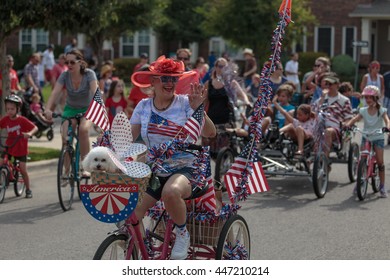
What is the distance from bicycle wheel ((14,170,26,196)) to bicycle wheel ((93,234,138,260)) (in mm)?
6377

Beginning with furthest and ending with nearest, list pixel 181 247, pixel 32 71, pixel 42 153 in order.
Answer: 1. pixel 32 71
2. pixel 42 153
3. pixel 181 247

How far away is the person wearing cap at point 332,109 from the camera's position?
13598 millimetres

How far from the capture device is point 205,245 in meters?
6.95

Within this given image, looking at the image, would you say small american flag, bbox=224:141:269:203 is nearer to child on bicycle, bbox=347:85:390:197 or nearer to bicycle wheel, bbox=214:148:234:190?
bicycle wheel, bbox=214:148:234:190

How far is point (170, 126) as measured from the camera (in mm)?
6887

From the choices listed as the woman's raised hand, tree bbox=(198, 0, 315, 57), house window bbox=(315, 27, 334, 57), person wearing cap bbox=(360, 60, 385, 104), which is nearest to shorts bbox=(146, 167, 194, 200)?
the woman's raised hand

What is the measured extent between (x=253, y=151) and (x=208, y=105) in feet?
22.4

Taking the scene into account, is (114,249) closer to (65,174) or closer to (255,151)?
(255,151)

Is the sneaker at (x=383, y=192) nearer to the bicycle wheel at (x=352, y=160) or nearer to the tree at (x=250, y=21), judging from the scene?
the bicycle wheel at (x=352, y=160)

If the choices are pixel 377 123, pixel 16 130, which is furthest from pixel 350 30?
pixel 16 130

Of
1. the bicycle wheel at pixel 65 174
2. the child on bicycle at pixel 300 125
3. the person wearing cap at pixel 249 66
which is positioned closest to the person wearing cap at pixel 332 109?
the child on bicycle at pixel 300 125

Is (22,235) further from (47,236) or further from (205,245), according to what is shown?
(205,245)

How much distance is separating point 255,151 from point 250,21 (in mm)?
31829

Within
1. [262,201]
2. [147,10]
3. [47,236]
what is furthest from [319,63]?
[147,10]
